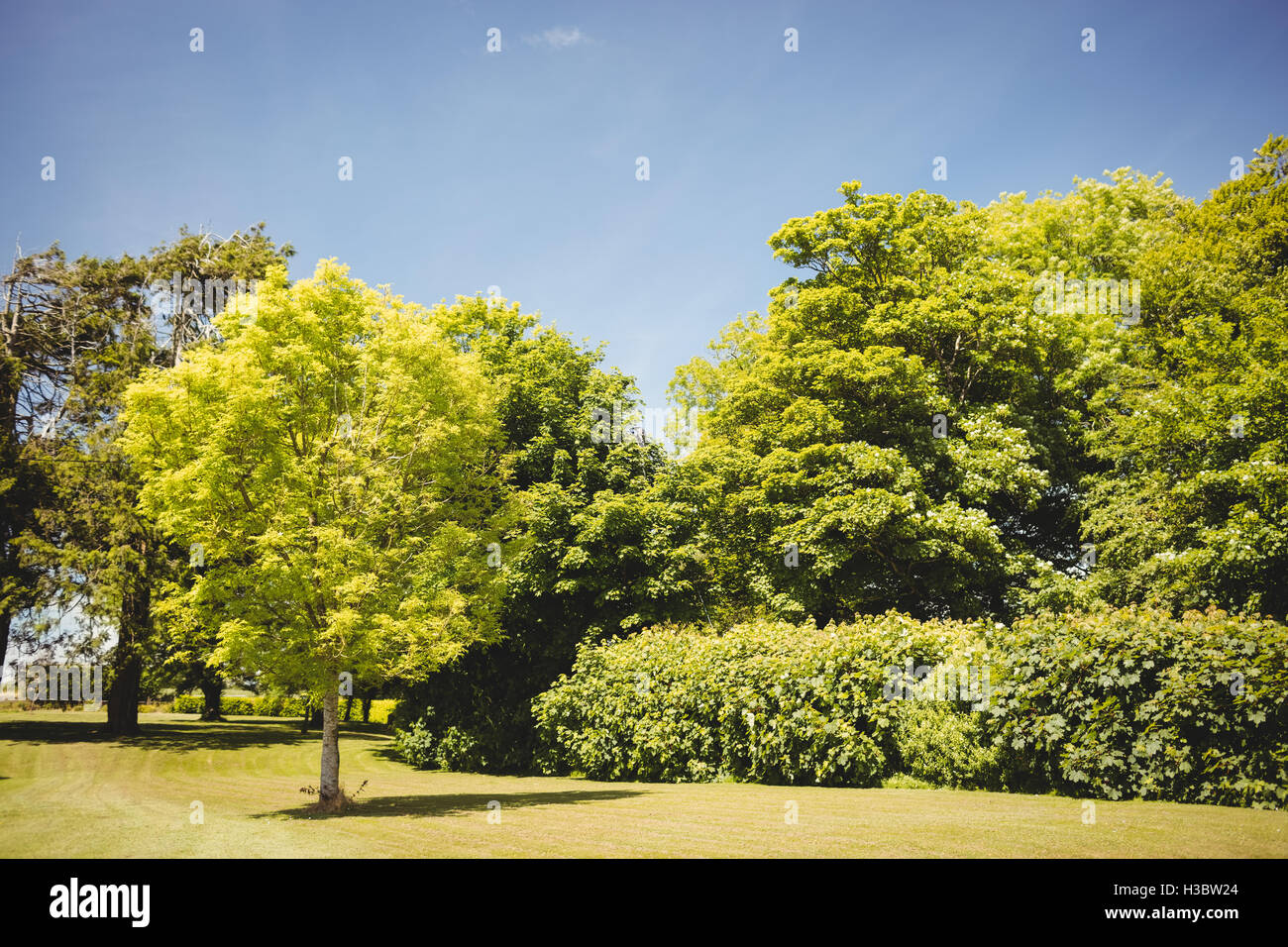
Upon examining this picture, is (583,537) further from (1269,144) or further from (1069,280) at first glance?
(1269,144)

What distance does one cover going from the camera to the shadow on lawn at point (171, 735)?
27656 mm

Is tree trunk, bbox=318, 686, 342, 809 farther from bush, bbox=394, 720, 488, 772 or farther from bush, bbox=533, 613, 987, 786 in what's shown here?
bush, bbox=394, 720, 488, 772

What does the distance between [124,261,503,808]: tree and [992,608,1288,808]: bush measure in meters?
10.4

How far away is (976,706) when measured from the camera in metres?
12.3

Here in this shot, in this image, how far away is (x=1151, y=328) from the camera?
2627cm

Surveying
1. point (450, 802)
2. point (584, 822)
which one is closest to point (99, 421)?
point (450, 802)

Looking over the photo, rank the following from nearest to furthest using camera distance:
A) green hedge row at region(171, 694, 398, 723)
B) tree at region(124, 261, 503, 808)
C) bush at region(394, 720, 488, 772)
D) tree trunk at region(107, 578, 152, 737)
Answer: tree at region(124, 261, 503, 808), green hedge row at region(171, 694, 398, 723), bush at region(394, 720, 488, 772), tree trunk at region(107, 578, 152, 737)

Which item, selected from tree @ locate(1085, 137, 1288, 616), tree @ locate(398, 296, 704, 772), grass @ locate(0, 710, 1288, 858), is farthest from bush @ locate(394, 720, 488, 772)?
tree @ locate(1085, 137, 1288, 616)

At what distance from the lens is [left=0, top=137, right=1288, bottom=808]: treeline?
14133mm

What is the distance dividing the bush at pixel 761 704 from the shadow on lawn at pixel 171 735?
54.6ft

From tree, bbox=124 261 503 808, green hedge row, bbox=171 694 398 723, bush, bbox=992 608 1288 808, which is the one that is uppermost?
tree, bbox=124 261 503 808

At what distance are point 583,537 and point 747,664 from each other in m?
9.10

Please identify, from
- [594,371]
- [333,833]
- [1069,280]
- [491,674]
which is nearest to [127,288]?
[594,371]

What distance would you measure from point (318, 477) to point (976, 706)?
12.4 m
